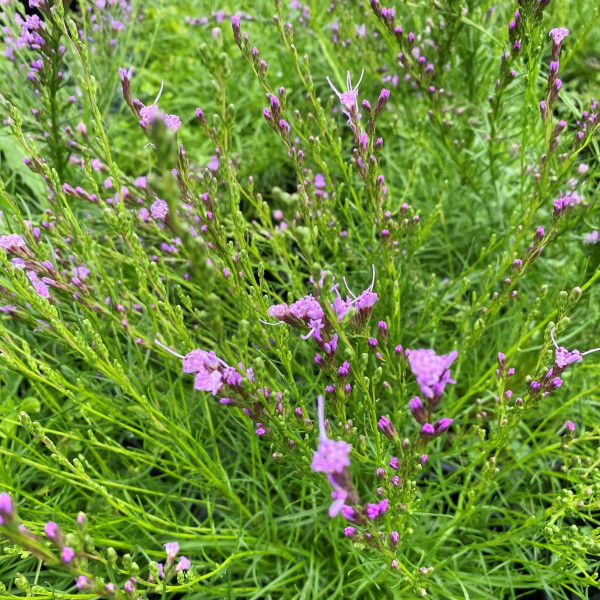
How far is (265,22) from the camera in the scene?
352cm

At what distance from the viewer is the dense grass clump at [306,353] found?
1.21 metres

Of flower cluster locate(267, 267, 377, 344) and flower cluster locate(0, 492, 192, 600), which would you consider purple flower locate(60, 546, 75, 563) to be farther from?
flower cluster locate(267, 267, 377, 344)

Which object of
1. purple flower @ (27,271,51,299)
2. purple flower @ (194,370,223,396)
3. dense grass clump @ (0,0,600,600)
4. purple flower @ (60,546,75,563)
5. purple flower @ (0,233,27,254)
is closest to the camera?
purple flower @ (60,546,75,563)

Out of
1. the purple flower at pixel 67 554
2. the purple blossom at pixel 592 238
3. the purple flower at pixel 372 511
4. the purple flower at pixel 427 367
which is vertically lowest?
the purple flower at pixel 372 511

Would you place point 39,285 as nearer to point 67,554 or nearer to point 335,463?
point 67,554

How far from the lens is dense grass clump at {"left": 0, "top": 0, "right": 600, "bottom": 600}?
1.21 m

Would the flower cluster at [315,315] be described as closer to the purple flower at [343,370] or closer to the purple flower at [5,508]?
the purple flower at [343,370]

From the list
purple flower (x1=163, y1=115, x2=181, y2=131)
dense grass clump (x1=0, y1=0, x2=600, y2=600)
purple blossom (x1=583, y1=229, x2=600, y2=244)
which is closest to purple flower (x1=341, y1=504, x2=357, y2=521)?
dense grass clump (x1=0, y1=0, x2=600, y2=600)

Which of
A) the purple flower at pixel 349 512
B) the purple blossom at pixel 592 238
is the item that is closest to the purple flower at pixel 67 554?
the purple flower at pixel 349 512

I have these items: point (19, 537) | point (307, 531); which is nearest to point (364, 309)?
point (19, 537)

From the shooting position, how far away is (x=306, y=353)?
195 centimetres

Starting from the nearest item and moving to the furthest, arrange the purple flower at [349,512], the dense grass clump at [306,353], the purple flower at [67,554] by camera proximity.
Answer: the purple flower at [67,554]
the purple flower at [349,512]
the dense grass clump at [306,353]

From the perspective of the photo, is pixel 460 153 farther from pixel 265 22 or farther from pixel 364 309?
pixel 265 22

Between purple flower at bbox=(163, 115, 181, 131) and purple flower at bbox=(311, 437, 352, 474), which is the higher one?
purple flower at bbox=(163, 115, 181, 131)
